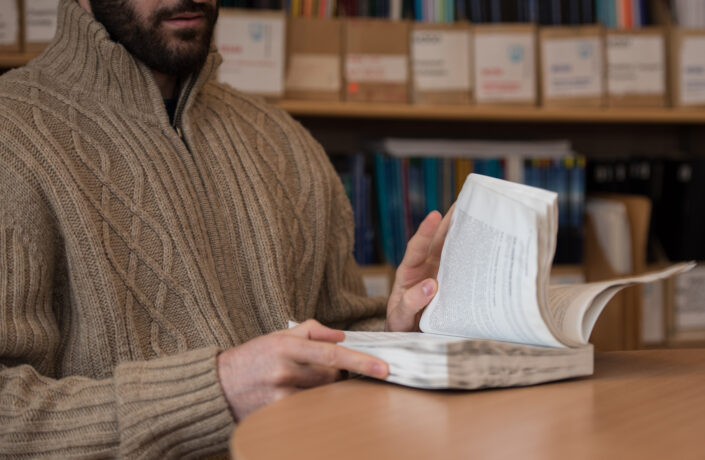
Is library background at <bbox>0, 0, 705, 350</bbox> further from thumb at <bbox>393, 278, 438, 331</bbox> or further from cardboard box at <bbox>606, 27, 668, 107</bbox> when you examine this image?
thumb at <bbox>393, 278, 438, 331</bbox>

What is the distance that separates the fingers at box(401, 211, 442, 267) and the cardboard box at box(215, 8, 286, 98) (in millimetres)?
1010

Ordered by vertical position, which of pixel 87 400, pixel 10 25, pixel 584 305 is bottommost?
pixel 87 400

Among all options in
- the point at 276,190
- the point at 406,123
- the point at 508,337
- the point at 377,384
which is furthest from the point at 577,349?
the point at 406,123

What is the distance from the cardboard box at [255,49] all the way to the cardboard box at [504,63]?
51 cm

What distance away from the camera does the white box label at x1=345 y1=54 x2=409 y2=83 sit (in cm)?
189

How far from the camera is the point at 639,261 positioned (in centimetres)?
206

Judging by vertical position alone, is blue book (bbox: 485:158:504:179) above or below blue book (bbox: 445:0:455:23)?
below

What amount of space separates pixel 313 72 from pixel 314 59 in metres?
0.03

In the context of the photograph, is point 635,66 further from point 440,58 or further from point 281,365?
point 281,365

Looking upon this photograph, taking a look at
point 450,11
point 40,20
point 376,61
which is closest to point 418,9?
point 450,11

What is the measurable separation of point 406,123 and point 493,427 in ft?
5.73

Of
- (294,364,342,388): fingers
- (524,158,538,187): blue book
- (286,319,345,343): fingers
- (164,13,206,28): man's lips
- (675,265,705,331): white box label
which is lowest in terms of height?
(675,265,705,331): white box label

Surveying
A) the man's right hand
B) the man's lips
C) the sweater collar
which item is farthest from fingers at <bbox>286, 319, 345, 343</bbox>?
the man's lips

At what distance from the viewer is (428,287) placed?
84 cm
